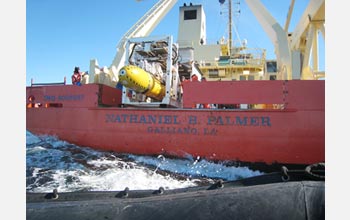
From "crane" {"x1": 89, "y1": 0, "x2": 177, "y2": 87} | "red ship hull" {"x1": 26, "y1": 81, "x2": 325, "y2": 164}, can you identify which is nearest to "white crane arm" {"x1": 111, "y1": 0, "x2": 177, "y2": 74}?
"crane" {"x1": 89, "y1": 0, "x2": 177, "y2": 87}

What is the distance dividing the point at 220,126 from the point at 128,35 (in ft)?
19.5

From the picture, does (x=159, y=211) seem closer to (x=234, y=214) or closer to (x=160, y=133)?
(x=234, y=214)

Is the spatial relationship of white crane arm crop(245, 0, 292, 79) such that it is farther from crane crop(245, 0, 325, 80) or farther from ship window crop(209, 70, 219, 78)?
ship window crop(209, 70, 219, 78)

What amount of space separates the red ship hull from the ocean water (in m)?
0.21

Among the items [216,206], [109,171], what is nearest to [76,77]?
[109,171]

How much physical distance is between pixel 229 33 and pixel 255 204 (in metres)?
17.1

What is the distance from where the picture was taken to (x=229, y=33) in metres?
17.5

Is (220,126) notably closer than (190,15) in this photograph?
Yes

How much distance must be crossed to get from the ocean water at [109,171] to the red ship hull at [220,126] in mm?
206

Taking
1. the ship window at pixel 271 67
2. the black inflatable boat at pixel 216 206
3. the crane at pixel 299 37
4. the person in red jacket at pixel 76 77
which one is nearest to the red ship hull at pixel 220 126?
the person in red jacket at pixel 76 77

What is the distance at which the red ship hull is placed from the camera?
191 inches

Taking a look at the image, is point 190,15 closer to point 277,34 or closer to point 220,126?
point 277,34

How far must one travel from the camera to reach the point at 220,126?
5.18 meters

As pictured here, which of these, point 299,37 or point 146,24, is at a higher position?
point 146,24
